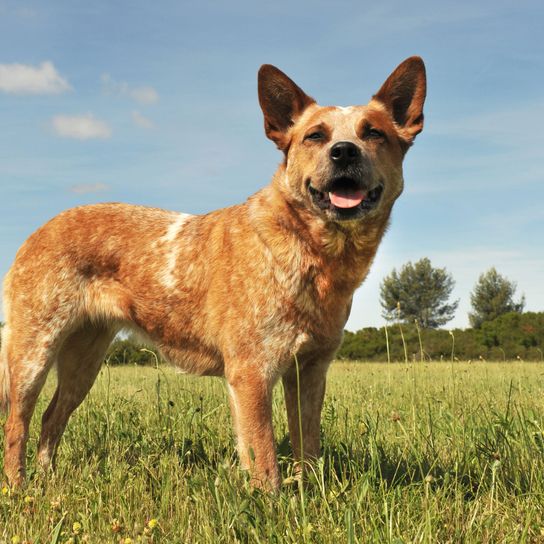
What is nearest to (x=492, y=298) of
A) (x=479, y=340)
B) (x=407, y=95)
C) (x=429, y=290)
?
(x=429, y=290)

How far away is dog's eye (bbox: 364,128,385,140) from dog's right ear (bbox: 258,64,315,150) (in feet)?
1.85

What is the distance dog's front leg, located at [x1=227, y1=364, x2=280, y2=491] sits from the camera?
393 centimetres

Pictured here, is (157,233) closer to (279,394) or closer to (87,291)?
(87,291)

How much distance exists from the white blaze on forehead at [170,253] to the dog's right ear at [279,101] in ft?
3.70

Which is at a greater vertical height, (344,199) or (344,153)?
(344,153)

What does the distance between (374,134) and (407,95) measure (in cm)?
62

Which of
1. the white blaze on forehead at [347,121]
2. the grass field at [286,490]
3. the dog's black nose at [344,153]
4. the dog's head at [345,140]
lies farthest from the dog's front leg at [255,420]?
the white blaze on forehead at [347,121]

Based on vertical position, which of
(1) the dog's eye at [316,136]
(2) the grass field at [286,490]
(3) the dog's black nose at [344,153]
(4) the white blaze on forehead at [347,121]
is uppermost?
(4) the white blaze on forehead at [347,121]

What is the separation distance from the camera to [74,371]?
17.9 ft

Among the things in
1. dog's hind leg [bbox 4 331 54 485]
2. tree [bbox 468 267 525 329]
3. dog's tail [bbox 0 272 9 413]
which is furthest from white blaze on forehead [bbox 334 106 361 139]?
tree [bbox 468 267 525 329]

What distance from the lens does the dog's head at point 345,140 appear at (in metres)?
4.04

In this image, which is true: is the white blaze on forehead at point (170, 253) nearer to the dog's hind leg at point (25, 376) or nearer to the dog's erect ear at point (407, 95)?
the dog's hind leg at point (25, 376)

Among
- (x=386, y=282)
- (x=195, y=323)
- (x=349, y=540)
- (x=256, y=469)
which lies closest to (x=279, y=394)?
(x=195, y=323)

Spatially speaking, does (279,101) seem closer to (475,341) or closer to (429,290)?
(475,341)
